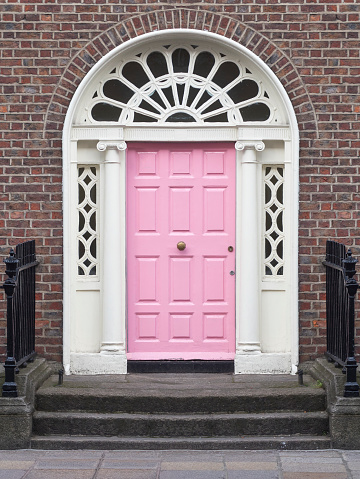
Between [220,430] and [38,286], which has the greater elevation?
[38,286]

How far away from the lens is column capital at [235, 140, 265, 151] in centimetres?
800

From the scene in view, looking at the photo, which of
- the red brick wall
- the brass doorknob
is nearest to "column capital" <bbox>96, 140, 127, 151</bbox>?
the red brick wall

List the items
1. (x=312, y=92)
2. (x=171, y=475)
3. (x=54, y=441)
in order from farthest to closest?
1. (x=312, y=92)
2. (x=54, y=441)
3. (x=171, y=475)

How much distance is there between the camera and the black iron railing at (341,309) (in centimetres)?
688

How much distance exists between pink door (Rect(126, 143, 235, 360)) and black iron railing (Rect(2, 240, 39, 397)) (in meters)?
0.96

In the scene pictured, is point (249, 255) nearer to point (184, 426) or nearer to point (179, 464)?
point (184, 426)

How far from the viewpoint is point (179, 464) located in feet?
21.2

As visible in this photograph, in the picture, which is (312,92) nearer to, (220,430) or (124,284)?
(124,284)

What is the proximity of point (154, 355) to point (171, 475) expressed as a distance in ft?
6.88

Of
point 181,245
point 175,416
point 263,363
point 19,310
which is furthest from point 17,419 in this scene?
point 263,363

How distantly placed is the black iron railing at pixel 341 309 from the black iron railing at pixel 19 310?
2649mm

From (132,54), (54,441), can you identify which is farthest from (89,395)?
(132,54)

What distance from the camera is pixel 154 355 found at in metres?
8.19

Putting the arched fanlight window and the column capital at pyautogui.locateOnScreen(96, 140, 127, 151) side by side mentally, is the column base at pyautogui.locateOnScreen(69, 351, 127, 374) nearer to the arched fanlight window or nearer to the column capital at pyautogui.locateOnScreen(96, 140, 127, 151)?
the column capital at pyautogui.locateOnScreen(96, 140, 127, 151)
